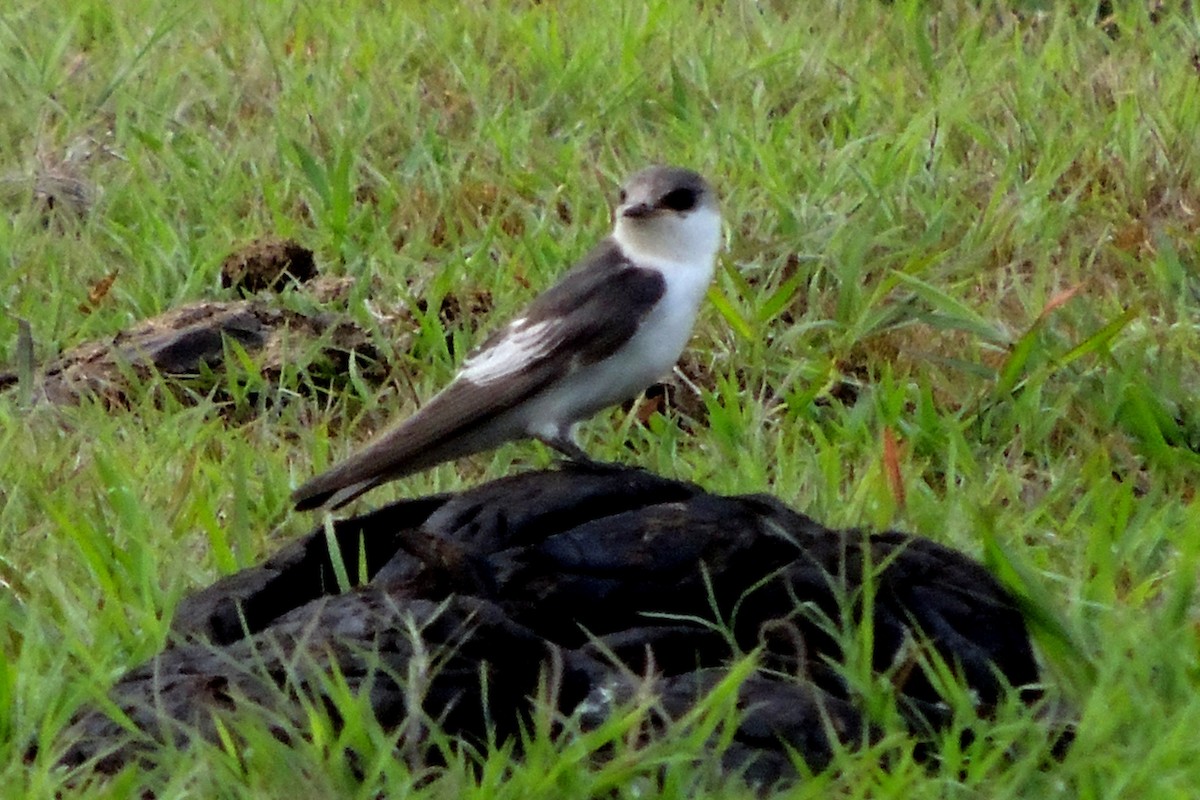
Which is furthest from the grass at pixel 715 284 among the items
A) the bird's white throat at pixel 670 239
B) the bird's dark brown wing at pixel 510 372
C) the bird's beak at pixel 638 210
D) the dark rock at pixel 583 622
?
the bird's beak at pixel 638 210

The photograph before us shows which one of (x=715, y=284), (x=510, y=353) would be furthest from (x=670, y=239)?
(x=715, y=284)

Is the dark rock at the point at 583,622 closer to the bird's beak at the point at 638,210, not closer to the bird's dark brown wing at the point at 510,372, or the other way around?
the bird's dark brown wing at the point at 510,372

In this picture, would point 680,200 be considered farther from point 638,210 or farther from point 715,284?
point 715,284

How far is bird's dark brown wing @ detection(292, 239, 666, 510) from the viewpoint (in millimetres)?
4504

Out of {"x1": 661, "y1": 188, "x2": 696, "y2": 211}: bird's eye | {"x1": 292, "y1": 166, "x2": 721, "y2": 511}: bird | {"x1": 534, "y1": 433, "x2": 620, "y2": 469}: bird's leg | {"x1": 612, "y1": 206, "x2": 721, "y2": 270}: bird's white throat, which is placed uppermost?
{"x1": 661, "y1": 188, "x2": 696, "y2": 211}: bird's eye

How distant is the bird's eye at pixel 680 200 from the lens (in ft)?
16.6

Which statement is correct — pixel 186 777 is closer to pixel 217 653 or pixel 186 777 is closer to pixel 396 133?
pixel 217 653

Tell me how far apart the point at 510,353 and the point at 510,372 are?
3.5 inches

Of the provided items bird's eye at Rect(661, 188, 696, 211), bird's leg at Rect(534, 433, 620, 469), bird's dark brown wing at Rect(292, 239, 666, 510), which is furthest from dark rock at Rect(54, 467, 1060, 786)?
bird's eye at Rect(661, 188, 696, 211)

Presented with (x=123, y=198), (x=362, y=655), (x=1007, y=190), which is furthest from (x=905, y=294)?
(x=362, y=655)

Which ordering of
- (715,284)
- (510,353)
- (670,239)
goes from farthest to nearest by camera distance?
(715,284) → (670,239) → (510,353)

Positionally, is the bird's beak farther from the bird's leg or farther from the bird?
the bird's leg

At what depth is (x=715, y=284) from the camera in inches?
230

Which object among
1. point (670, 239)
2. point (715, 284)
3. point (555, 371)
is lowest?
point (715, 284)
